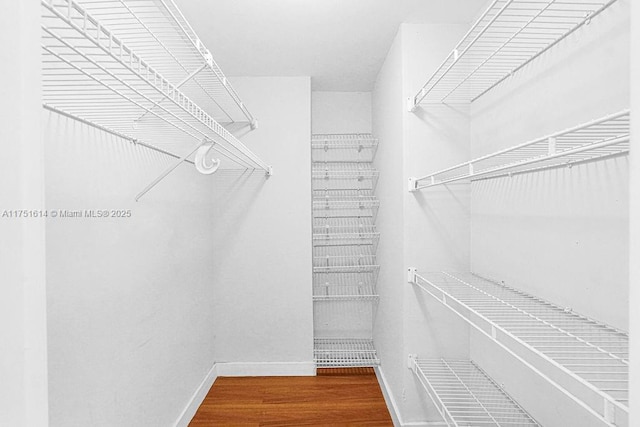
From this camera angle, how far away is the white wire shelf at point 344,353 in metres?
2.81

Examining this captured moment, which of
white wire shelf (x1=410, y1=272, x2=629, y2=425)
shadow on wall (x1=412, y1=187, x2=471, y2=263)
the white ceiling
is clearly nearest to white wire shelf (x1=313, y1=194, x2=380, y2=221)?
the white ceiling

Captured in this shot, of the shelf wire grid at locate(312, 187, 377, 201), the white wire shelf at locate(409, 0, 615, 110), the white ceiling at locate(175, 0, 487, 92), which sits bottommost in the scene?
the shelf wire grid at locate(312, 187, 377, 201)

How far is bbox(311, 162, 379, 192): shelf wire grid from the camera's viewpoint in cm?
307

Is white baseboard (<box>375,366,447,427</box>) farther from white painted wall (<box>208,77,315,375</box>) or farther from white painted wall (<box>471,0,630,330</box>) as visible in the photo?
white painted wall (<box>471,0,630,330</box>)

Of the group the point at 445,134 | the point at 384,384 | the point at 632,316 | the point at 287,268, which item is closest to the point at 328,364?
the point at 384,384

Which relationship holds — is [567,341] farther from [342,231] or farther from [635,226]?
[342,231]

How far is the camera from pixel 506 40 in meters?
1.51

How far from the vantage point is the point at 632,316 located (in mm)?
517

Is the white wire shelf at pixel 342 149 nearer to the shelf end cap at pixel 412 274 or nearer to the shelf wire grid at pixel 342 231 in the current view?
the shelf wire grid at pixel 342 231

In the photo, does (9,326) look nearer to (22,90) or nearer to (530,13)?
(22,90)

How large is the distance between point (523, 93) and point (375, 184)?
1.58m

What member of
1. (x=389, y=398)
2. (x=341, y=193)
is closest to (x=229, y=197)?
(x=341, y=193)

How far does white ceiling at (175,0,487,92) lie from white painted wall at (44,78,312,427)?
0.30 m

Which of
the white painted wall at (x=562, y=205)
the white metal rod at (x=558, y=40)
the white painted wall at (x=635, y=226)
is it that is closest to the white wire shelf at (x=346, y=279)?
the white painted wall at (x=562, y=205)
